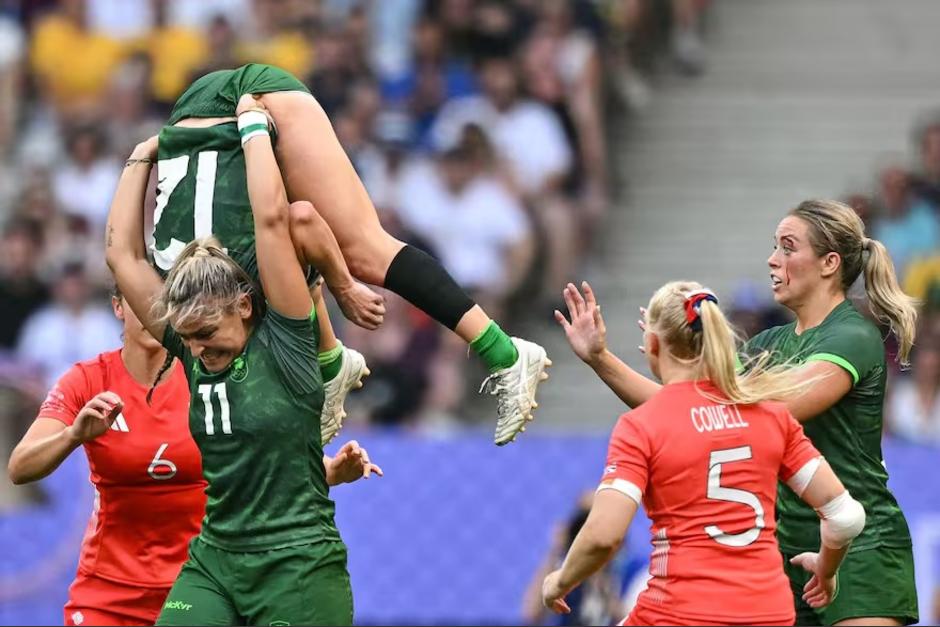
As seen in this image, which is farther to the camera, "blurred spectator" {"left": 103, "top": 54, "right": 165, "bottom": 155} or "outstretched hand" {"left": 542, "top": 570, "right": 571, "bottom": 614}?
"blurred spectator" {"left": 103, "top": 54, "right": 165, "bottom": 155}

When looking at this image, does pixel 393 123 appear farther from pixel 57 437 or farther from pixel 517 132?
pixel 57 437

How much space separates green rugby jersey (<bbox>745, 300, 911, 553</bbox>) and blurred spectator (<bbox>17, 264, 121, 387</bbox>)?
19.6ft

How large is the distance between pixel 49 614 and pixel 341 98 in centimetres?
396

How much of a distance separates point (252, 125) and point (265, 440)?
0.85m

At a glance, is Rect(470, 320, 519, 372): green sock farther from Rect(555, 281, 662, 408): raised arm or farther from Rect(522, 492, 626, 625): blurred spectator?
Rect(522, 492, 626, 625): blurred spectator

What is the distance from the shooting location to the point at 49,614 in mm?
9273

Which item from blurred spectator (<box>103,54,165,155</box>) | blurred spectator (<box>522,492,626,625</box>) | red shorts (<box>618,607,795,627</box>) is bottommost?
blurred spectator (<box>522,492,626,625</box>)

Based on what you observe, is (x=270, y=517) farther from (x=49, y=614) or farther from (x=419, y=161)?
(x=419, y=161)

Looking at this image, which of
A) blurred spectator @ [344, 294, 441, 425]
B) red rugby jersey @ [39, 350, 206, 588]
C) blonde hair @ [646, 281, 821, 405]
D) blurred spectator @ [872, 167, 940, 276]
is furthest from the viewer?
blurred spectator @ [872, 167, 940, 276]

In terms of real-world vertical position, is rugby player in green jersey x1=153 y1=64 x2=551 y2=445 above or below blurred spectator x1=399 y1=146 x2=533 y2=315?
above

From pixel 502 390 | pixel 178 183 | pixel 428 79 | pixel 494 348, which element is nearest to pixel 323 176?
pixel 178 183

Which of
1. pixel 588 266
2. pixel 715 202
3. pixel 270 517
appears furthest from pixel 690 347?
pixel 715 202

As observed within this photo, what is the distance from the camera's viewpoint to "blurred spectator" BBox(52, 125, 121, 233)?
37.8 ft

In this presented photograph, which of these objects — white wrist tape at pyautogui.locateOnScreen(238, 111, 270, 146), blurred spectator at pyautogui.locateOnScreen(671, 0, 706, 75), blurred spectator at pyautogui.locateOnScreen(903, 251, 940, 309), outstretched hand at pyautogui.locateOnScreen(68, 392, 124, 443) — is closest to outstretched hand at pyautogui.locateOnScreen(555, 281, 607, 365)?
white wrist tape at pyautogui.locateOnScreen(238, 111, 270, 146)
